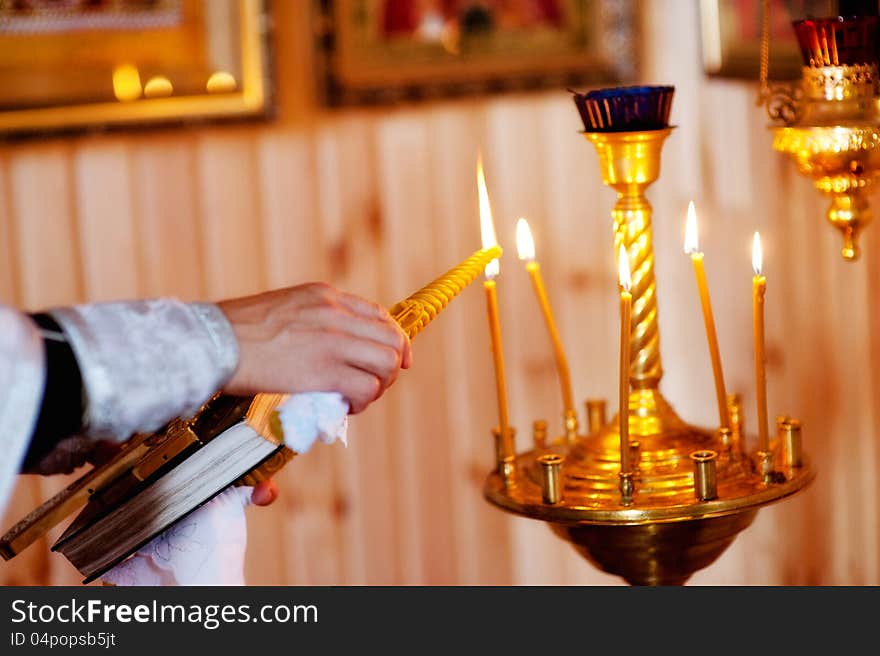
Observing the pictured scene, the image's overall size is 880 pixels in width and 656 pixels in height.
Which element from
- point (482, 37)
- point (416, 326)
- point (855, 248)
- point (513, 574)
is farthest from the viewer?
point (513, 574)

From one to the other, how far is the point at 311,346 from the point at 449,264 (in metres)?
1.33

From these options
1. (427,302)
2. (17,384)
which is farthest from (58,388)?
(427,302)

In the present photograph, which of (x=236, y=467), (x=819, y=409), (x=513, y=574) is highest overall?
(x=236, y=467)

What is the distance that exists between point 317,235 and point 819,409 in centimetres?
99

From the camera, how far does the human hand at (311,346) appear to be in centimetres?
90

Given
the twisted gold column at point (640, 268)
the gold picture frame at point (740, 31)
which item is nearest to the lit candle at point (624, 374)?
the twisted gold column at point (640, 268)

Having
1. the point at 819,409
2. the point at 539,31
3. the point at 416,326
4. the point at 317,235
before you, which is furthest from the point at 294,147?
the point at 416,326

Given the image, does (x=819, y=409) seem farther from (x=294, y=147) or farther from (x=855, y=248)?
(x=855, y=248)

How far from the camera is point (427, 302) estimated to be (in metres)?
1.02

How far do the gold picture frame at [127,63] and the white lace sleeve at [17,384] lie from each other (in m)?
1.30

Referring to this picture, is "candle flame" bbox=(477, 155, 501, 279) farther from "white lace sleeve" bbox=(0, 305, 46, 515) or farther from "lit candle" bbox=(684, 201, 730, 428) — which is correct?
"white lace sleeve" bbox=(0, 305, 46, 515)

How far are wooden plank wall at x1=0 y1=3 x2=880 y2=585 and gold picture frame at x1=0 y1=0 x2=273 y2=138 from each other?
56mm

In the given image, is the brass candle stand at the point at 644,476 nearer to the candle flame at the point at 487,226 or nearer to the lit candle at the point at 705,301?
the lit candle at the point at 705,301

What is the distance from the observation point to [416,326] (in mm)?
999
